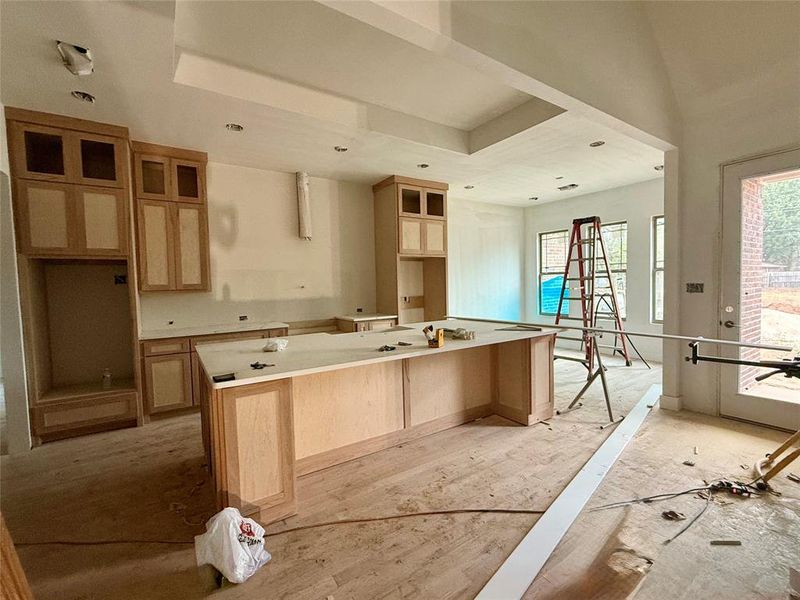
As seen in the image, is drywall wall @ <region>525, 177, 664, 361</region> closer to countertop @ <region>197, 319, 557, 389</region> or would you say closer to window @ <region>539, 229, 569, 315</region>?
window @ <region>539, 229, 569, 315</region>

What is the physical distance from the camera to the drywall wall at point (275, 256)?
410cm

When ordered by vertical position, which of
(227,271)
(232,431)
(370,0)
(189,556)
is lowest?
(189,556)

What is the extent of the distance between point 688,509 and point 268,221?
4.66 meters

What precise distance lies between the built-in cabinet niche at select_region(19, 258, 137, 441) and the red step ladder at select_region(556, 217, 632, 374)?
176 inches

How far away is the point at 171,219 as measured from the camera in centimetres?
366

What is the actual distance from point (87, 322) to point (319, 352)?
9.47ft

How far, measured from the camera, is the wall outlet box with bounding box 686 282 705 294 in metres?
3.22

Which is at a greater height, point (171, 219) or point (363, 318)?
point (171, 219)

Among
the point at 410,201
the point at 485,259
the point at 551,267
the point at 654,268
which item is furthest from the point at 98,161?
the point at 654,268

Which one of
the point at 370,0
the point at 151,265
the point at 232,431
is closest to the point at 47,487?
the point at 232,431

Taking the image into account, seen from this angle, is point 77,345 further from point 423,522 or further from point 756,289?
point 756,289

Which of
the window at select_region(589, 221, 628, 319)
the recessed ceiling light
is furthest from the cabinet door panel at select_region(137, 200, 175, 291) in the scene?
the window at select_region(589, 221, 628, 319)

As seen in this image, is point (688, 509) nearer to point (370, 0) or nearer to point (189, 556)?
point (189, 556)

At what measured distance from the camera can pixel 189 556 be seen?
173 centimetres
